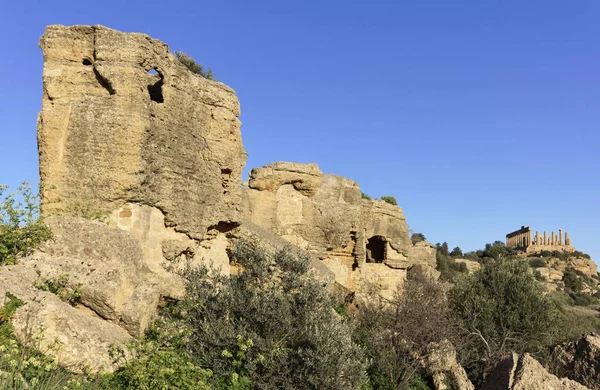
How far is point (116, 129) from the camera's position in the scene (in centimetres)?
836

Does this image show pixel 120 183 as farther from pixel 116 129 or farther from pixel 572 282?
pixel 572 282

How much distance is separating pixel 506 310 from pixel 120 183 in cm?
1307

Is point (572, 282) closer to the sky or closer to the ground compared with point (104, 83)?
closer to the ground

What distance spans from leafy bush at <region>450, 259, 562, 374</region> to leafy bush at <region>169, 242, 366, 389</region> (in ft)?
28.9

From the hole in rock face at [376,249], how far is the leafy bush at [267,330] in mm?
15363

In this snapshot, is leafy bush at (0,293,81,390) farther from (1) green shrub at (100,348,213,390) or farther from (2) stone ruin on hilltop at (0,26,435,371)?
(1) green shrub at (100,348,213,390)

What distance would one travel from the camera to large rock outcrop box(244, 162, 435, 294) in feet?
57.7

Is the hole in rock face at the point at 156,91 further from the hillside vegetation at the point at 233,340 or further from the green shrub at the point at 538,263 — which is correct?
the green shrub at the point at 538,263

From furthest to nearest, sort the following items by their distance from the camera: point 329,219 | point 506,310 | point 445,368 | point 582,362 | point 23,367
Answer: point 329,219, point 506,310, point 445,368, point 582,362, point 23,367

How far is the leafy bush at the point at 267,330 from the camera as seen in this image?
6500 mm

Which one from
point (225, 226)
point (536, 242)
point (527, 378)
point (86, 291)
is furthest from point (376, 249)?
point (536, 242)

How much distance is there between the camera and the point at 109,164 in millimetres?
8328

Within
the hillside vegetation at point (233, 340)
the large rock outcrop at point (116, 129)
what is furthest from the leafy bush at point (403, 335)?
the large rock outcrop at point (116, 129)

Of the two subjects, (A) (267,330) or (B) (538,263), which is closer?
(A) (267,330)
